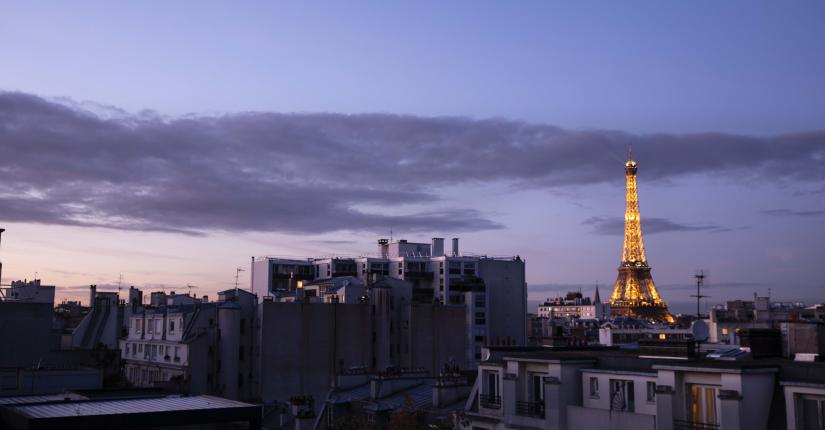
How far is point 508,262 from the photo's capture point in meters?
141

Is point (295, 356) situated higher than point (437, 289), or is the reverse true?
point (437, 289)

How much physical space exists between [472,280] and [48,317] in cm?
8349

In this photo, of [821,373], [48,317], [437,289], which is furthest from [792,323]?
[437,289]

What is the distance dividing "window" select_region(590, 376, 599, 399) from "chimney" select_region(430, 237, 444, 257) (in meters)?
120

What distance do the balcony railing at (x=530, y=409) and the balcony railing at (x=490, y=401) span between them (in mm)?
1844

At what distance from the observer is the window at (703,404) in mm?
27422

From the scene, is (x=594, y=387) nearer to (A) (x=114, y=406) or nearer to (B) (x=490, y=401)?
(B) (x=490, y=401)

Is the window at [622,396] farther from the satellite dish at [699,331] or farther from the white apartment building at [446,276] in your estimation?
the white apartment building at [446,276]

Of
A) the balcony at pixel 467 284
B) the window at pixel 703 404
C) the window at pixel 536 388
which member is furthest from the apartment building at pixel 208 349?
the window at pixel 703 404

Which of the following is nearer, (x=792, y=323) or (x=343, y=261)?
(x=792, y=323)

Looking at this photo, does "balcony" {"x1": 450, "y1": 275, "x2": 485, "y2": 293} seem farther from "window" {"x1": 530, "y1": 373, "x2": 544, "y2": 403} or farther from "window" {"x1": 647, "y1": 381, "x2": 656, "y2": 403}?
"window" {"x1": 647, "y1": 381, "x2": 656, "y2": 403}

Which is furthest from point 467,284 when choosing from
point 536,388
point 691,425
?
point 691,425

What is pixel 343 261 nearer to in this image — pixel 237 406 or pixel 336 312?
pixel 336 312

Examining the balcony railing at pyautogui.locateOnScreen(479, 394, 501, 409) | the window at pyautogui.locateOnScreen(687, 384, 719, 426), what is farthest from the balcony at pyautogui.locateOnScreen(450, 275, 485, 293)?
the window at pyautogui.locateOnScreen(687, 384, 719, 426)
